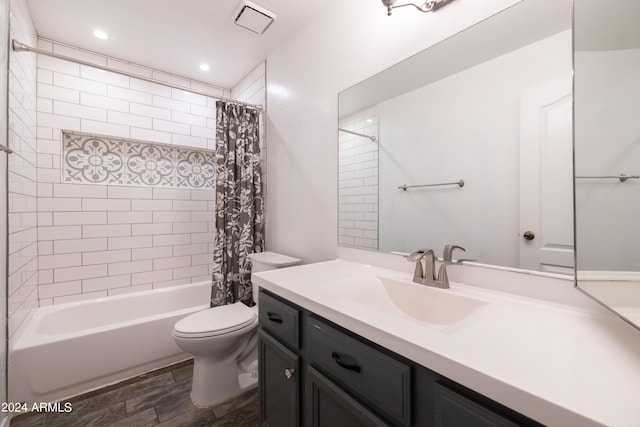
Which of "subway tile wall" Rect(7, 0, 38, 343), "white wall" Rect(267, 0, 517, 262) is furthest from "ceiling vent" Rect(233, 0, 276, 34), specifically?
"subway tile wall" Rect(7, 0, 38, 343)

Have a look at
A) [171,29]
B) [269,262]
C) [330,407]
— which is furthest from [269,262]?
[171,29]

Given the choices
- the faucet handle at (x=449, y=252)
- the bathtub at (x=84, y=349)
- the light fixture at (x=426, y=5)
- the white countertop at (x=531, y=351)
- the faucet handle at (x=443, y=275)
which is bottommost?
the bathtub at (x=84, y=349)

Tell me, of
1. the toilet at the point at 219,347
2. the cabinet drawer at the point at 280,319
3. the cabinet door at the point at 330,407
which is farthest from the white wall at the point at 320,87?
the cabinet door at the point at 330,407

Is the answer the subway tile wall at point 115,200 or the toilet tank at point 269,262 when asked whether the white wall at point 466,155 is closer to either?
the toilet tank at point 269,262

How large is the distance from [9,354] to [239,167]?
1752 mm

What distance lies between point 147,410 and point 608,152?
2399mm

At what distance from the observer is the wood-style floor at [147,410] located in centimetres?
145

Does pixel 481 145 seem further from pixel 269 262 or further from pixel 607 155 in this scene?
pixel 269 262

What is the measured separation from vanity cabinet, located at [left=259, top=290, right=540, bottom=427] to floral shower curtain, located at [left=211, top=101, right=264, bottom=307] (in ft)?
3.26

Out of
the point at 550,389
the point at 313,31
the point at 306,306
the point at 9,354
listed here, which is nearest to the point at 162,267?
the point at 9,354

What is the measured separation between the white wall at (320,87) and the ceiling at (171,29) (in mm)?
148

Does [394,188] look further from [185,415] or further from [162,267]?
[162,267]

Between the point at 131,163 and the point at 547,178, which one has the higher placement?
the point at 131,163

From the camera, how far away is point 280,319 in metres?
1.06
